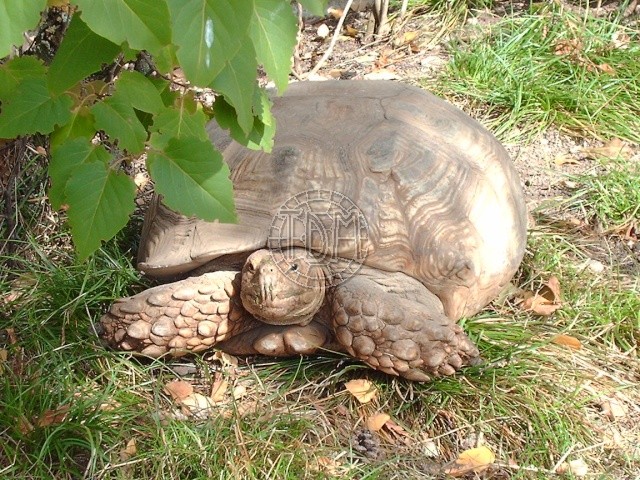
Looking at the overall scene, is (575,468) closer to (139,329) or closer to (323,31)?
(139,329)

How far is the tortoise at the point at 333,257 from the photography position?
2801 millimetres

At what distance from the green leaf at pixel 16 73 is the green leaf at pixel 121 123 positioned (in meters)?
0.16

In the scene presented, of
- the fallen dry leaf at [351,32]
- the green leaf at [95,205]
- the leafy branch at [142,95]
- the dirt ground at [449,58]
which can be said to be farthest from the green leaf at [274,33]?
the fallen dry leaf at [351,32]

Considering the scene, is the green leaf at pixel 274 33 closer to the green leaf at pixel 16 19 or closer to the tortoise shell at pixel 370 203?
the green leaf at pixel 16 19

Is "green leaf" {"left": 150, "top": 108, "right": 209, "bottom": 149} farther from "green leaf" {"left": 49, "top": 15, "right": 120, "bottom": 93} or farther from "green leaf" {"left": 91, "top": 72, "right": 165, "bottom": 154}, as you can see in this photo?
"green leaf" {"left": 49, "top": 15, "right": 120, "bottom": 93}

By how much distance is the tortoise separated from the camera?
280 centimetres

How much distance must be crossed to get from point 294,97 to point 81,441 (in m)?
1.59

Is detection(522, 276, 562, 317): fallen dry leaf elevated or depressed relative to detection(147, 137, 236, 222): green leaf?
depressed

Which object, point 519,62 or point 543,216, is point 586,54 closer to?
point 519,62

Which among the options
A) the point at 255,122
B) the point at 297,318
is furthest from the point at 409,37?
the point at 255,122

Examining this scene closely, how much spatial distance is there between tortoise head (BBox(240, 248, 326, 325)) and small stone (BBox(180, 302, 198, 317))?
0.18 metres

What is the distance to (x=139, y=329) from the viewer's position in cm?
Result: 285

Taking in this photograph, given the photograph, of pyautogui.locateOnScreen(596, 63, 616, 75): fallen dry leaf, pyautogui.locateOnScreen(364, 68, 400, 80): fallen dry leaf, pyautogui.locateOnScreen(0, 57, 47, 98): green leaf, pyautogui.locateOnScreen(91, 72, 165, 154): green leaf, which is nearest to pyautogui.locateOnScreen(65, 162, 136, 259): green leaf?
pyautogui.locateOnScreen(91, 72, 165, 154): green leaf

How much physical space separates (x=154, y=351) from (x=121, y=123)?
1285 mm
